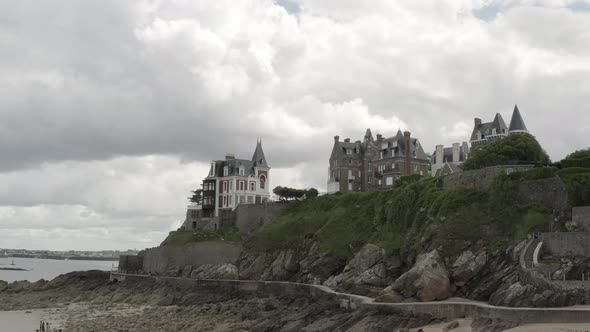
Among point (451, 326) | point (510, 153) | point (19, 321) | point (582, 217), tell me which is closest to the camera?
point (451, 326)

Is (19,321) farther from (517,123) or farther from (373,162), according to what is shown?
(517,123)

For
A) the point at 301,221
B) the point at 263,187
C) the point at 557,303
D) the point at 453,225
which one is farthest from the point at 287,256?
the point at 557,303

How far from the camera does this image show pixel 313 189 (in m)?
75.4

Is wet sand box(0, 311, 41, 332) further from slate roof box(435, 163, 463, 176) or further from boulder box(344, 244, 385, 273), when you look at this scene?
slate roof box(435, 163, 463, 176)

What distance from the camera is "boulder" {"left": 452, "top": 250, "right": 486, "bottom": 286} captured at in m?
41.8

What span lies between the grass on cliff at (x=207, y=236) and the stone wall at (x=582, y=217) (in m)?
38.8

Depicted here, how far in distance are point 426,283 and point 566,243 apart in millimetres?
8809

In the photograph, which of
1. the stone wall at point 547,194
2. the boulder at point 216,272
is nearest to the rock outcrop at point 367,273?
the stone wall at point 547,194

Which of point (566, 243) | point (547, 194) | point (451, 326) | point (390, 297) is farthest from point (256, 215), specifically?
point (451, 326)

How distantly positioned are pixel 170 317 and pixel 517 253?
85.8 ft

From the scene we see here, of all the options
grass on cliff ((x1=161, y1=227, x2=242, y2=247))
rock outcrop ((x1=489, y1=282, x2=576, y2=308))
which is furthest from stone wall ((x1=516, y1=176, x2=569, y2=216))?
grass on cliff ((x1=161, y1=227, x2=242, y2=247))

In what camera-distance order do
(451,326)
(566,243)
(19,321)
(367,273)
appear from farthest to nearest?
(19,321), (367,273), (566,243), (451,326)

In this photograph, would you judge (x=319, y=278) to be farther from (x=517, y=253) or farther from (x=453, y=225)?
(x=517, y=253)

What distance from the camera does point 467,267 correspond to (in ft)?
138
